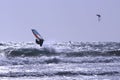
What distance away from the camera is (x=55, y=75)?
22.6 metres

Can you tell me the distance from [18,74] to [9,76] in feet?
2.78

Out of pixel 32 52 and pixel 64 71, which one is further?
pixel 32 52

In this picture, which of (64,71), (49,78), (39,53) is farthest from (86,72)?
(39,53)

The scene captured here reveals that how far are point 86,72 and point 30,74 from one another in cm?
322

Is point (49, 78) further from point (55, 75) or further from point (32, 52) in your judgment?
point (32, 52)

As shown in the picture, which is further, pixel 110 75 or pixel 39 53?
pixel 39 53

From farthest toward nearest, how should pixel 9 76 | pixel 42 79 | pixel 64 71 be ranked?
pixel 64 71 < pixel 9 76 < pixel 42 79

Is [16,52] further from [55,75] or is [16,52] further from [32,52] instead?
[55,75]

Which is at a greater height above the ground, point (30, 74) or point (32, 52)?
point (32, 52)

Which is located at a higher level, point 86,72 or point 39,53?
point 39,53

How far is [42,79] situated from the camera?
68.6 feet

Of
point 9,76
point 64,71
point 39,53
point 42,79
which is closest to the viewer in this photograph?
point 42,79

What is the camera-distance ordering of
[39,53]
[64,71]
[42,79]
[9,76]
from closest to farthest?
[42,79] → [9,76] → [64,71] → [39,53]

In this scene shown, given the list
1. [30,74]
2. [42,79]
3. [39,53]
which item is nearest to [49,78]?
[42,79]
